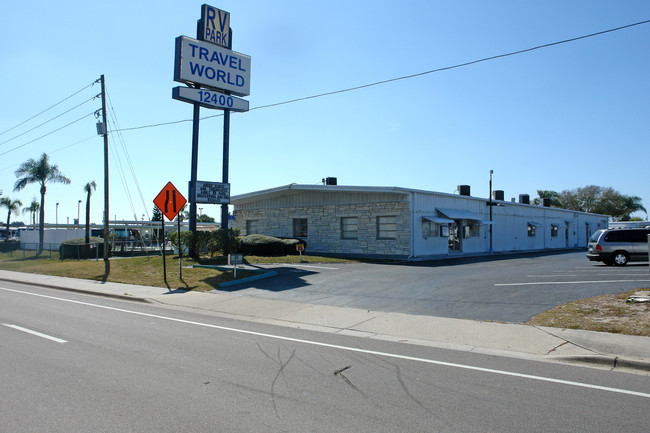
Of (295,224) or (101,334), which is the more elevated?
(295,224)

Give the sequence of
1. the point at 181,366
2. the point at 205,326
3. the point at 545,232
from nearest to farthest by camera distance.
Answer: the point at 181,366 < the point at 205,326 < the point at 545,232

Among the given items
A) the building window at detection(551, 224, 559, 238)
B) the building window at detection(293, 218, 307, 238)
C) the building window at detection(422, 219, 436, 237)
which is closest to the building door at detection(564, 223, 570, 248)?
the building window at detection(551, 224, 559, 238)

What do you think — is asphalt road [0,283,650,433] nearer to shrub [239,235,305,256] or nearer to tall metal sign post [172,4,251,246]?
tall metal sign post [172,4,251,246]

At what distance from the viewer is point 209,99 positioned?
72.1 feet

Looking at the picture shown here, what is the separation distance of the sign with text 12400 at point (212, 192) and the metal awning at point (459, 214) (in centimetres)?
1196

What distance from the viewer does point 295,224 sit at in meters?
30.3

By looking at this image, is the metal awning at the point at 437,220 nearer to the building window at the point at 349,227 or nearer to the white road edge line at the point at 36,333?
the building window at the point at 349,227

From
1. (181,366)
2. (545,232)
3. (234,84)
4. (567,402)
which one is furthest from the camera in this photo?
(545,232)

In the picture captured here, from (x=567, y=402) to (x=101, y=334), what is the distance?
7765 mm

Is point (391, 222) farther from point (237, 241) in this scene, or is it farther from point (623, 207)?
point (623, 207)

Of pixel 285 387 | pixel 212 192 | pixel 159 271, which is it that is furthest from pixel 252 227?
pixel 285 387

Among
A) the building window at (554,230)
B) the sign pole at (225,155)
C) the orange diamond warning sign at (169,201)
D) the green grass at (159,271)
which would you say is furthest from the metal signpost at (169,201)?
the building window at (554,230)

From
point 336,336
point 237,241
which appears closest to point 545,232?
point 237,241

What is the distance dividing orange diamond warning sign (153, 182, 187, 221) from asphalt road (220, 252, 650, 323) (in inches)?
138
